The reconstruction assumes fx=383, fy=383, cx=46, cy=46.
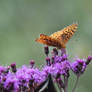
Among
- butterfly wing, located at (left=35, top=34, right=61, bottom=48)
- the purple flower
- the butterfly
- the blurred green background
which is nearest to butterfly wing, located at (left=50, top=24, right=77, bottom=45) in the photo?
the butterfly

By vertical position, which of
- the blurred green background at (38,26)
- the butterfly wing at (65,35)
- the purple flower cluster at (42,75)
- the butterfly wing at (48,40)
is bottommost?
the purple flower cluster at (42,75)

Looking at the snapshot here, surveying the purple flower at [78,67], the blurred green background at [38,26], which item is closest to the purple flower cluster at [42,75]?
the purple flower at [78,67]

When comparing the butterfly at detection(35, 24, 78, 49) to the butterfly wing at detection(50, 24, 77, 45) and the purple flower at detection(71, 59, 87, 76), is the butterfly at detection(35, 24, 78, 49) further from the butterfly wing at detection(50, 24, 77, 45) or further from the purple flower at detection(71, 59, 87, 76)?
the purple flower at detection(71, 59, 87, 76)

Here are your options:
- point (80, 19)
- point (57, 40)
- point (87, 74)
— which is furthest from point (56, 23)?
point (57, 40)

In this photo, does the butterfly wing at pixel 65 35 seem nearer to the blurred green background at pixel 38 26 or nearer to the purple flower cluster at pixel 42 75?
the purple flower cluster at pixel 42 75

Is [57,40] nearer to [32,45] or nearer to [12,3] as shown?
[32,45]
